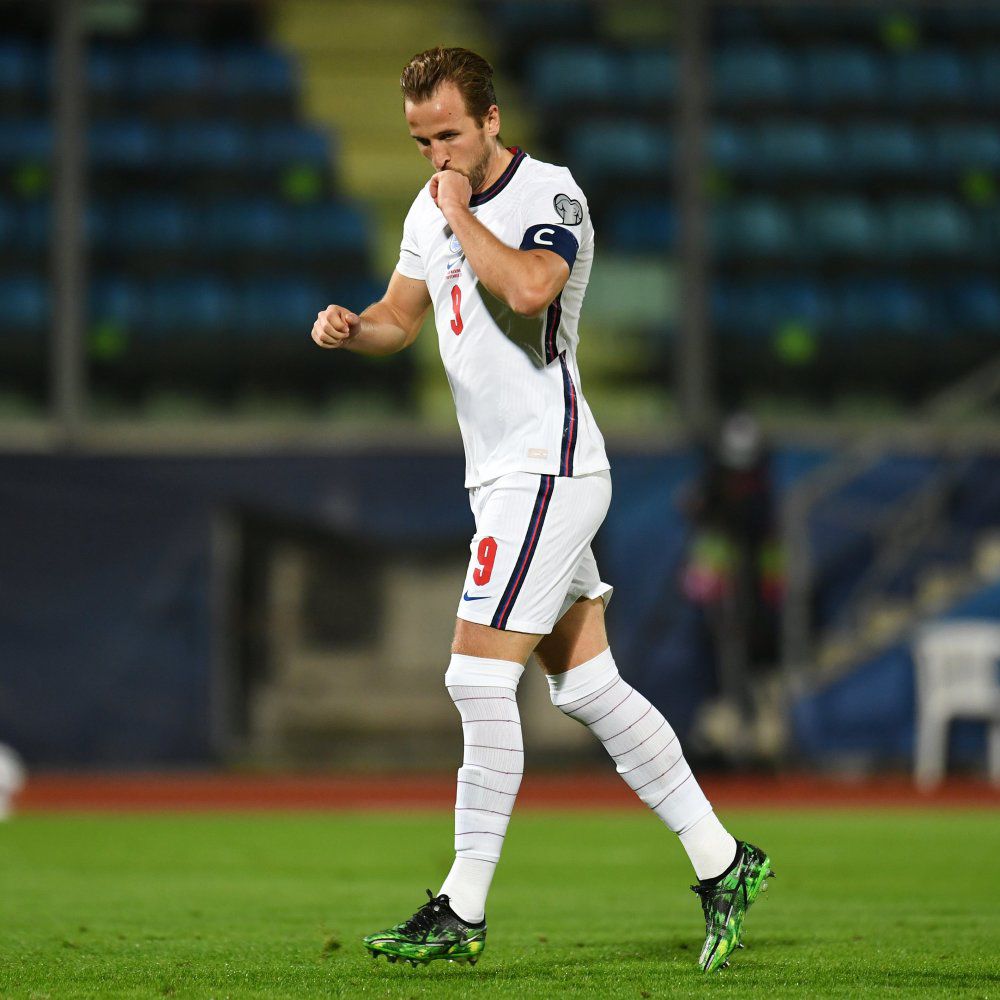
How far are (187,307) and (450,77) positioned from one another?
410 inches

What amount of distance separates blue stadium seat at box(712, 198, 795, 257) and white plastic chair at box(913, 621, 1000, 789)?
3.58 m

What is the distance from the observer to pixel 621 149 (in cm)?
1448

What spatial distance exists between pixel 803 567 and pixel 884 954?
29.2 feet

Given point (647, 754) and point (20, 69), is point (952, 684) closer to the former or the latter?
point (20, 69)

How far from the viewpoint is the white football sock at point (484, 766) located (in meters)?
3.88

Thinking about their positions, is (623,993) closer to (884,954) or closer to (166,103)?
(884,954)

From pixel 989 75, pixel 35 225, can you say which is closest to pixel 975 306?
pixel 989 75

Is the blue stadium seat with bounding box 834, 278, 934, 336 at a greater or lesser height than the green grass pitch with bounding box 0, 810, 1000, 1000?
greater

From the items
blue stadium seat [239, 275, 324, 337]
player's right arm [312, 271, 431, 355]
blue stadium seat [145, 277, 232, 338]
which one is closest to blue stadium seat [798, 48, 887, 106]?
blue stadium seat [239, 275, 324, 337]

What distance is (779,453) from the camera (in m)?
12.9

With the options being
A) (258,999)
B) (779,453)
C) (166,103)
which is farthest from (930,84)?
(258,999)

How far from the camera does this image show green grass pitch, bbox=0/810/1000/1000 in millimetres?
3723

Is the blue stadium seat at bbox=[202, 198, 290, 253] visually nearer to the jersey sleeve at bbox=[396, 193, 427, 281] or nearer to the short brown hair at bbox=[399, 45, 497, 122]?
the jersey sleeve at bbox=[396, 193, 427, 281]

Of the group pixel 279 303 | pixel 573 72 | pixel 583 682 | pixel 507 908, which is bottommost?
pixel 507 908
